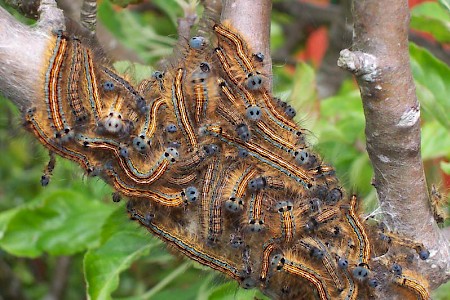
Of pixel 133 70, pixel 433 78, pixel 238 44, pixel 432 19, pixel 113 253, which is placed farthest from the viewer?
pixel 432 19

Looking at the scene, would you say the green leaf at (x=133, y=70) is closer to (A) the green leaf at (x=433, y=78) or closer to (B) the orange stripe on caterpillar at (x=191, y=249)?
(B) the orange stripe on caterpillar at (x=191, y=249)

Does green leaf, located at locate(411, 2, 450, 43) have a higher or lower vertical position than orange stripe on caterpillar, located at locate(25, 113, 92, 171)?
higher

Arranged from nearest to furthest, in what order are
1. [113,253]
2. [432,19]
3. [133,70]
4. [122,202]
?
[133,70] → [113,253] → [122,202] → [432,19]

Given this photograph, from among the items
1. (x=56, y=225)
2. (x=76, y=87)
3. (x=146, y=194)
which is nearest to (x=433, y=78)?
(x=146, y=194)

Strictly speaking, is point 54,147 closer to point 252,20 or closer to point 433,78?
point 252,20

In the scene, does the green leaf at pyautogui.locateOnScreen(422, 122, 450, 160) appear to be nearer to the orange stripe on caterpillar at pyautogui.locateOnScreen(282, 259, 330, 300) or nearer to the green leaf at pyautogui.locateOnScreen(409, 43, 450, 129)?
the green leaf at pyautogui.locateOnScreen(409, 43, 450, 129)

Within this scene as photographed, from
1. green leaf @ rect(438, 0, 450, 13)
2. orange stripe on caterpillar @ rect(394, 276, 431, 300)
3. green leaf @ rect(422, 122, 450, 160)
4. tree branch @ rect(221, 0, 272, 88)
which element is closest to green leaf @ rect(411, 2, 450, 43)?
green leaf @ rect(422, 122, 450, 160)

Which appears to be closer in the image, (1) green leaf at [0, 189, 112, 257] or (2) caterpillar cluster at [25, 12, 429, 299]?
(2) caterpillar cluster at [25, 12, 429, 299]
